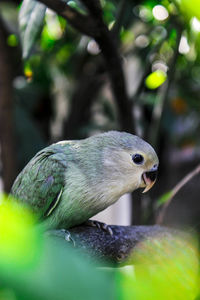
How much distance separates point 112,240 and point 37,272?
0.87 meters

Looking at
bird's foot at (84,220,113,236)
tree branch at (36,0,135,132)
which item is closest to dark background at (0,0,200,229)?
tree branch at (36,0,135,132)

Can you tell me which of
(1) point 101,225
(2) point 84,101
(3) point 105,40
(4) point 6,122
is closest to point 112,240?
(1) point 101,225

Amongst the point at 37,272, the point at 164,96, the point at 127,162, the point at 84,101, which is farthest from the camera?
the point at 84,101

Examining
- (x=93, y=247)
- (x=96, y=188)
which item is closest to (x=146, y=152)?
(x=96, y=188)

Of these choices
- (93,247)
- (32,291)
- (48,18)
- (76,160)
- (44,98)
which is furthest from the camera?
(44,98)

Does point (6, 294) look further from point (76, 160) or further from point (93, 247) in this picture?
point (76, 160)

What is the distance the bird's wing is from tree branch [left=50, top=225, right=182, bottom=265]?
0.09 meters

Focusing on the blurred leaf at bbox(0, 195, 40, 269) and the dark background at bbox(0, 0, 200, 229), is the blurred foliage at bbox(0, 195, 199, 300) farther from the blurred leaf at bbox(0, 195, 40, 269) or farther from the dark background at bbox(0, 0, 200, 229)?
the dark background at bbox(0, 0, 200, 229)

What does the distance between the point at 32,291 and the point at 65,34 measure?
6.11ft

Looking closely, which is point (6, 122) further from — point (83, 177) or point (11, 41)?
point (83, 177)

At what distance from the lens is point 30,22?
45.6 inches

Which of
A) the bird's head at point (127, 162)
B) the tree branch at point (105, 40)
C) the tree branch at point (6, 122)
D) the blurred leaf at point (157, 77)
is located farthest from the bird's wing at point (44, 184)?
the blurred leaf at point (157, 77)

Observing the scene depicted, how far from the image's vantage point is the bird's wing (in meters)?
1.07

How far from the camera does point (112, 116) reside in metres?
2.06
